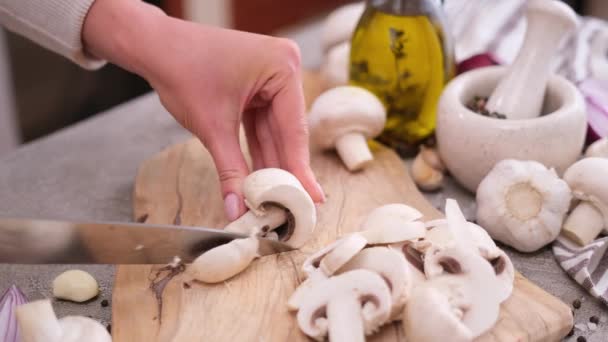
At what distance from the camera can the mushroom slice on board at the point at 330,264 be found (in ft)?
3.11

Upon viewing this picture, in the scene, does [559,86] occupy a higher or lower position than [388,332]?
higher

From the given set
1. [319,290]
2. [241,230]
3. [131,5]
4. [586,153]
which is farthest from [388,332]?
[131,5]

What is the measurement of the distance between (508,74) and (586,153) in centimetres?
20

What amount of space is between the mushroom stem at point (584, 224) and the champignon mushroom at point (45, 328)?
Result: 741 millimetres

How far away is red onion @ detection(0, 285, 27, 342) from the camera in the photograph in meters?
0.94

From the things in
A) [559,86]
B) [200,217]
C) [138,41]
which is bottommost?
[200,217]

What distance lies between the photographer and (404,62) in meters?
1.35

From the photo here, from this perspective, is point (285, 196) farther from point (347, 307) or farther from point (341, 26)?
point (341, 26)

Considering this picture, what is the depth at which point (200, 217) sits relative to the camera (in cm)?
120

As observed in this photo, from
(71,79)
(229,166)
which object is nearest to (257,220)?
(229,166)

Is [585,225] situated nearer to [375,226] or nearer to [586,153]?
[586,153]

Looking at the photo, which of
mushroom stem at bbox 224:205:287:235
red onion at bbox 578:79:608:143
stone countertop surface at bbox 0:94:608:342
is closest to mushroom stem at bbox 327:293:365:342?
mushroom stem at bbox 224:205:287:235

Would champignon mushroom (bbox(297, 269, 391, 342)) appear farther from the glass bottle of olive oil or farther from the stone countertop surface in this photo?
the glass bottle of olive oil

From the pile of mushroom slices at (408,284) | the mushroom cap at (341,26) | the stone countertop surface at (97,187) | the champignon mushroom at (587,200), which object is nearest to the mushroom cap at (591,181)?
the champignon mushroom at (587,200)
